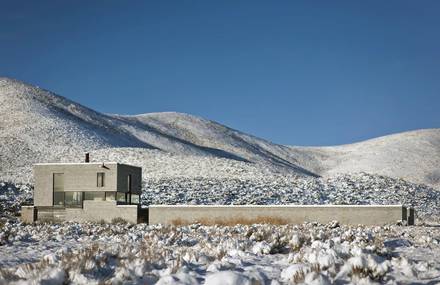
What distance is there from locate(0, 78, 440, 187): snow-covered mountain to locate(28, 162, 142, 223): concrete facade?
3149 cm

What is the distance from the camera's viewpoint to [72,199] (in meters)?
35.3

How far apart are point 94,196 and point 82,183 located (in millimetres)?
1062

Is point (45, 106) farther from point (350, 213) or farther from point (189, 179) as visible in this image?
point (350, 213)

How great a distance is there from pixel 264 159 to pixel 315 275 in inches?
5287

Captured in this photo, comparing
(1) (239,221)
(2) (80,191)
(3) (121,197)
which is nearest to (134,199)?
(3) (121,197)

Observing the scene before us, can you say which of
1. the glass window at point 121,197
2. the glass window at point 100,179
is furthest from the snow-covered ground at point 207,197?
the glass window at point 121,197

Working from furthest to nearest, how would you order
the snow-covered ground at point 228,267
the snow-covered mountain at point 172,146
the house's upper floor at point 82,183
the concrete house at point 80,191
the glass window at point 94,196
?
1. the snow-covered mountain at point 172,146
2. the glass window at point 94,196
3. the house's upper floor at point 82,183
4. the concrete house at point 80,191
5. the snow-covered ground at point 228,267

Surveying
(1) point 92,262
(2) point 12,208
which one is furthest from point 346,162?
(1) point 92,262

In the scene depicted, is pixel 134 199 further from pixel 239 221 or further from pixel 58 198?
pixel 239 221

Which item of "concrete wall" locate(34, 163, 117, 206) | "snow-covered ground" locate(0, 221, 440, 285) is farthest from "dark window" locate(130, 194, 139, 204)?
"snow-covered ground" locate(0, 221, 440, 285)

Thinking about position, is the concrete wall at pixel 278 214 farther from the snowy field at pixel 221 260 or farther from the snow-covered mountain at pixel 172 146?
the snow-covered mountain at pixel 172 146

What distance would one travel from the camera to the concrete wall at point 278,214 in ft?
95.4

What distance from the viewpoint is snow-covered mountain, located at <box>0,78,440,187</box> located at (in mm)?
80750

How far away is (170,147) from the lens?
130m
